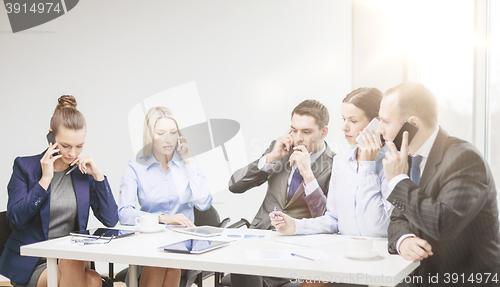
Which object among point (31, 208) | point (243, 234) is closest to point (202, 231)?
point (243, 234)

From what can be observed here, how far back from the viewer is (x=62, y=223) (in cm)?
242

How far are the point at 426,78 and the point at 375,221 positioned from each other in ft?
4.86

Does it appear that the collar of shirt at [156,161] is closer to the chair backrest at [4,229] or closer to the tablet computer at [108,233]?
the tablet computer at [108,233]

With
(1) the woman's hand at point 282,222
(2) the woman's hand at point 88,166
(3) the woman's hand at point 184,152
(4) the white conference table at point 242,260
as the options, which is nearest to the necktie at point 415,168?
(4) the white conference table at point 242,260

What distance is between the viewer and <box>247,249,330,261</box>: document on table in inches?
61.8

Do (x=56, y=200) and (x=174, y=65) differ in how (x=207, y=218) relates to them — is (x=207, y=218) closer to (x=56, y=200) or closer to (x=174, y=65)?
(x=56, y=200)

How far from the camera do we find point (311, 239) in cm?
196

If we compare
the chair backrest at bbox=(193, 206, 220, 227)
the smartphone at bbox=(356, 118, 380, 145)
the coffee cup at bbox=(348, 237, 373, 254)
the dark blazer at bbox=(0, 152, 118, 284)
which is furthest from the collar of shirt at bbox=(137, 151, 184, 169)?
the coffee cup at bbox=(348, 237, 373, 254)

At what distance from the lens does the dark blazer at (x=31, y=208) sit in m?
2.19

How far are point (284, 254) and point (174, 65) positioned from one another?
257 cm

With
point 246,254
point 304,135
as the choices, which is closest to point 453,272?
point 246,254

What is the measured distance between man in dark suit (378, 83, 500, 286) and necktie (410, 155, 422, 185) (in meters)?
0.06

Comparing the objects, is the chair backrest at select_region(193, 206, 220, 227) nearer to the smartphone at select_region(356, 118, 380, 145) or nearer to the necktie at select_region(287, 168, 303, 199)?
the necktie at select_region(287, 168, 303, 199)

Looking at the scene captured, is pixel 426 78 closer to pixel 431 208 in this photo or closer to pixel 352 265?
pixel 431 208
